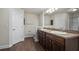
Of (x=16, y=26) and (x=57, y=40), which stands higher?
(x=16, y=26)

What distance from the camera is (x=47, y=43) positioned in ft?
6.80

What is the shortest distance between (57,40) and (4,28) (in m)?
1.06

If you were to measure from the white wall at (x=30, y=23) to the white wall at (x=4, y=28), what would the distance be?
364mm

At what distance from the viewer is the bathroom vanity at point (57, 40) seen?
1669 millimetres

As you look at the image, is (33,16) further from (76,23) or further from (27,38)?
(76,23)

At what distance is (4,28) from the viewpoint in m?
1.77

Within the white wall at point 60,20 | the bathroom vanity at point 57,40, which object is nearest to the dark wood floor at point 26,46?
the bathroom vanity at point 57,40

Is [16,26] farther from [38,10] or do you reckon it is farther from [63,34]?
[63,34]

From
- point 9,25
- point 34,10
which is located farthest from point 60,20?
point 9,25

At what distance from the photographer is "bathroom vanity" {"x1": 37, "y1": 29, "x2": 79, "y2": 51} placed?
1.67 m

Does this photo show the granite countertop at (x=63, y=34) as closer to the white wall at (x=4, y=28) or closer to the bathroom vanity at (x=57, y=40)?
the bathroom vanity at (x=57, y=40)

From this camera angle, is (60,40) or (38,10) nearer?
(60,40)

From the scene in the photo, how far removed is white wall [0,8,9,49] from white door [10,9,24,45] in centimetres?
9
